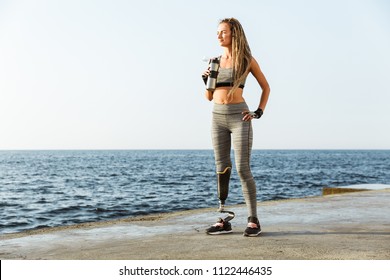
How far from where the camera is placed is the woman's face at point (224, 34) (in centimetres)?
492

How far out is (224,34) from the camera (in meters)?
4.94

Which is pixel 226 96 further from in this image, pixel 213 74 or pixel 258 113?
pixel 258 113

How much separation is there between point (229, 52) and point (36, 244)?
Result: 9.85ft

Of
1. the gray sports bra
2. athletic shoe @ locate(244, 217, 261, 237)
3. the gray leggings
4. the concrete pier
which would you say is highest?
the gray sports bra

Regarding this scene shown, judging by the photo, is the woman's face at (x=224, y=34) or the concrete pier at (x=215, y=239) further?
the woman's face at (x=224, y=34)

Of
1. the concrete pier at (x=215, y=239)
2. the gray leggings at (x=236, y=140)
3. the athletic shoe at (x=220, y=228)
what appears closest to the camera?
the concrete pier at (x=215, y=239)

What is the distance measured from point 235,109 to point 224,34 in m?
0.85

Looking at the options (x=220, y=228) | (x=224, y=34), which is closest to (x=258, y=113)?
(x=224, y=34)

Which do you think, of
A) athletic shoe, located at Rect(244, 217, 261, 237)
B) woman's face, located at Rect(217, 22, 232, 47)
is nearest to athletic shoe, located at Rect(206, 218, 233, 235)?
athletic shoe, located at Rect(244, 217, 261, 237)

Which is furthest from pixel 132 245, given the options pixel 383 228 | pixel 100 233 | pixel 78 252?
pixel 383 228

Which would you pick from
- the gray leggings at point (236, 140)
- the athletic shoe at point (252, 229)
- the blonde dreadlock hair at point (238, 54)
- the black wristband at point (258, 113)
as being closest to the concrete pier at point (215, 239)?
the athletic shoe at point (252, 229)

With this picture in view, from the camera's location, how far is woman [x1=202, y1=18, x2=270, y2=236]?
4.84m

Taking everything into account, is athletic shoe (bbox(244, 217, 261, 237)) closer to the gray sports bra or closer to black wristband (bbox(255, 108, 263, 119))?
black wristband (bbox(255, 108, 263, 119))

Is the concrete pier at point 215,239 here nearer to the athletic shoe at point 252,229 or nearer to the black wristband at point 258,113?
the athletic shoe at point 252,229
